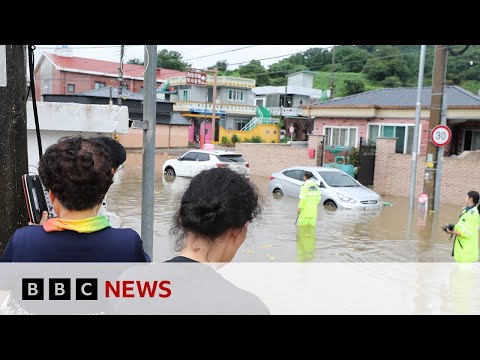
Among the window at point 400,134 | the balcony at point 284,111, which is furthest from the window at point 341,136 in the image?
the balcony at point 284,111

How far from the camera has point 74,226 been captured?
202cm

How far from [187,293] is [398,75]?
72579 mm

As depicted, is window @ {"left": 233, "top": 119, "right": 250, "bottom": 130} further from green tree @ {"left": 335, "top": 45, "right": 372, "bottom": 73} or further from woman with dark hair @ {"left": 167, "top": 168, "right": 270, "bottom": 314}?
woman with dark hair @ {"left": 167, "top": 168, "right": 270, "bottom": 314}

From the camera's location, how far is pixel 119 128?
19.0 ft

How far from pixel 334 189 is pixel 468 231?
24.7 feet

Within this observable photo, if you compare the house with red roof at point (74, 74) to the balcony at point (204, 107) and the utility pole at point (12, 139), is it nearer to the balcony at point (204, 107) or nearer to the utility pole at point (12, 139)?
the balcony at point (204, 107)

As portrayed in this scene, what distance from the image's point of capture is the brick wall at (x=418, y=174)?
16.7m

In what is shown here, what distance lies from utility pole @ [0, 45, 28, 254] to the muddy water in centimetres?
407

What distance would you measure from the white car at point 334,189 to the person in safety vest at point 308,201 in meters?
3.31

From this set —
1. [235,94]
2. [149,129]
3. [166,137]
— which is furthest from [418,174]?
[235,94]

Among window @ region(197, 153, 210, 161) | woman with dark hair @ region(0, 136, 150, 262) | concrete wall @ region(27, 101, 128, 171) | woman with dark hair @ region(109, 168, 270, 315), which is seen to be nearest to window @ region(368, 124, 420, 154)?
window @ region(197, 153, 210, 161)
